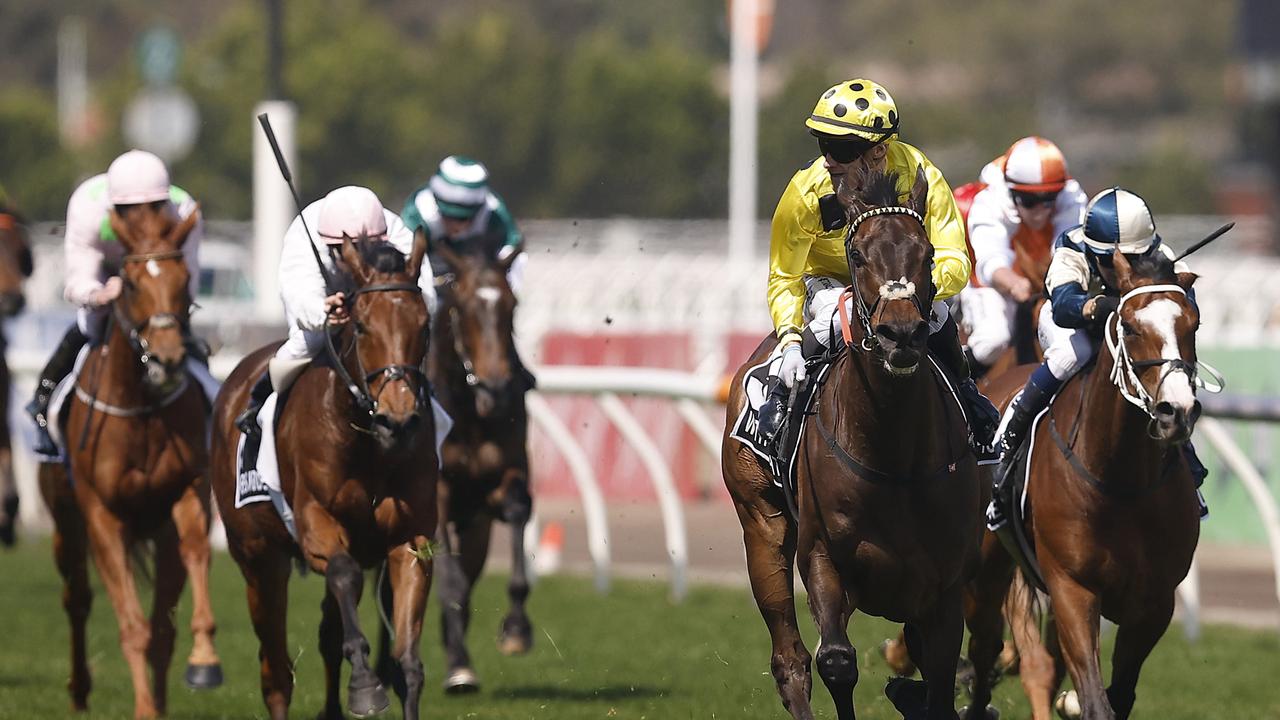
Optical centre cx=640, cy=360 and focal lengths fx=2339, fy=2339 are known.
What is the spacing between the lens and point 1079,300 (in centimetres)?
712

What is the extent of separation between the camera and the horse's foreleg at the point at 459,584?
941 centimetres

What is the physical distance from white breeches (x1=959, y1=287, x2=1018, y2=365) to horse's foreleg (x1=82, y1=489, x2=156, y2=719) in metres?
3.23

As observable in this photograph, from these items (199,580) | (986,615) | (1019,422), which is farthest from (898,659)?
(199,580)

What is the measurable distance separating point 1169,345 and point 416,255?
8.29 ft

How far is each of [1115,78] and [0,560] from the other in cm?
7348

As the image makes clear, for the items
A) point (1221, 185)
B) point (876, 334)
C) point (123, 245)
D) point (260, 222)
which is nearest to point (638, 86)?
point (1221, 185)

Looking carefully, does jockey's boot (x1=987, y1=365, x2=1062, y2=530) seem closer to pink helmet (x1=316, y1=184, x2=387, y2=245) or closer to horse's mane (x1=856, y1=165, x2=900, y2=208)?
horse's mane (x1=856, y1=165, x2=900, y2=208)

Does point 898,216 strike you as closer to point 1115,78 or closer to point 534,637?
point 534,637

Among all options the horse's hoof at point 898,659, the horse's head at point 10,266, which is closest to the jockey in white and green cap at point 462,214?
the horse's hoof at point 898,659

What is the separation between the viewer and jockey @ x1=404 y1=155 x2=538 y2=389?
394 inches

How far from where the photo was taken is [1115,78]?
84438mm

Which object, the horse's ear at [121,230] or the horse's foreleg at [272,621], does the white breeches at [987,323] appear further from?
the horse's ear at [121,230]

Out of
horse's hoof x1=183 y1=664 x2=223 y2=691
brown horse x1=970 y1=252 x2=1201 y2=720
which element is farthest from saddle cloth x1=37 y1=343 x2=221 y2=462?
brown horse x1=970 y1=252 x2=1201 y2=720

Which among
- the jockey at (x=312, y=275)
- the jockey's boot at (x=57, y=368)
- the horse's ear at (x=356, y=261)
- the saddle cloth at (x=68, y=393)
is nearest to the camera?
the horse's ear at (x=356, y=261)
